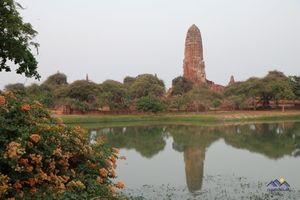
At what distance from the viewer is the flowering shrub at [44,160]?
212 inches

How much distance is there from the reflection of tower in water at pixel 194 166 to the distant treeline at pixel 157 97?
28.2 metres

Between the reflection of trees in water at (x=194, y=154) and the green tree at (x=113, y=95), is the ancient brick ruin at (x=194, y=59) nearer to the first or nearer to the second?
the green tree at (x=113, y=95)

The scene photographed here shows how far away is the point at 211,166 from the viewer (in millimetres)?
16047

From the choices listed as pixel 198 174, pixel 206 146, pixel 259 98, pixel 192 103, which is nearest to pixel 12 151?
pixel 198 174

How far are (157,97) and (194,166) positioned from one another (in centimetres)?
3751

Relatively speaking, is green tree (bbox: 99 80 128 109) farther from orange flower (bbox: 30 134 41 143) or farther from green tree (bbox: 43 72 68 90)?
orange flower (bbox: 30 134 41 143)

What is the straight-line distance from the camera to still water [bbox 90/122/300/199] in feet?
37.7

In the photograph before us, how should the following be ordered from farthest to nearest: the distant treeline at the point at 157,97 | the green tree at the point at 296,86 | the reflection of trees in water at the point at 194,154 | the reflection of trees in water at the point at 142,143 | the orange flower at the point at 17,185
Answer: the green tree at the point at 296,86, the distant treeline at the point at 157,97, the reflection of trees in water at the point at 142,143, the reflection of trees in water at the point at 194,154, the orange flower at the point at 17,185

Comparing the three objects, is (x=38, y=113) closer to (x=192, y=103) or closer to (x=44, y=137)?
(x=44, y=137)

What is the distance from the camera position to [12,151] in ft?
17.2

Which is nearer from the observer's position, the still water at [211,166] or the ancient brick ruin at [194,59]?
the still water at [211,166]

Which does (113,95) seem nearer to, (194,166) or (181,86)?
(181,86)

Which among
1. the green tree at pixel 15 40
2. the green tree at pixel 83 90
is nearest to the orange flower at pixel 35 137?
the green tree at pixel 15 40

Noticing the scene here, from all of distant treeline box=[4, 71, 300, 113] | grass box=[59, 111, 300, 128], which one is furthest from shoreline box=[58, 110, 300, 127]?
distant treeline box=[4, 71, 300, 113]
